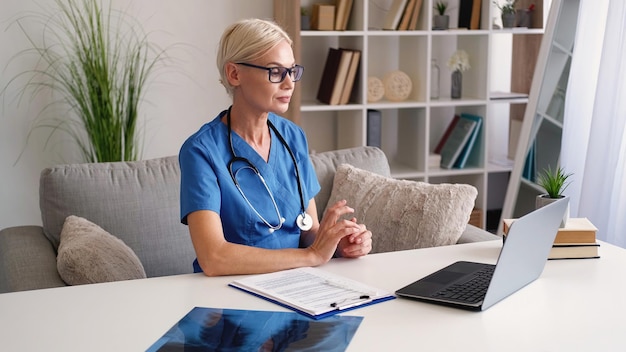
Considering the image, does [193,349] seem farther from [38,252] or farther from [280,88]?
[38,252]

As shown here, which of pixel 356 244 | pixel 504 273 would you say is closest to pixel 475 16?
pixel 356 244

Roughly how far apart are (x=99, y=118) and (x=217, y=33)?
2.46 ft

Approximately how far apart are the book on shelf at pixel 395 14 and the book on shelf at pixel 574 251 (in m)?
2.23

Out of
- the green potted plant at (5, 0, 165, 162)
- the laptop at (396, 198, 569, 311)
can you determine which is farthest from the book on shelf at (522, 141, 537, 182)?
the laptop at (396, 198, 569, 311)

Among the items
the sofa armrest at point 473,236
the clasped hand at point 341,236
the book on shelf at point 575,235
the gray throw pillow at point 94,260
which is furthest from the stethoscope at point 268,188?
the sofa armrest at point 473,236

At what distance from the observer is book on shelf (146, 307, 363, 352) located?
63.2 inches

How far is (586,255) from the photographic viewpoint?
219cm

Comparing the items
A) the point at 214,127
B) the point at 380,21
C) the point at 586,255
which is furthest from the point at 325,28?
the point at 586,255

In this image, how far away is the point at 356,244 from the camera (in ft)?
7.11

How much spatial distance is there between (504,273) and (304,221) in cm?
70

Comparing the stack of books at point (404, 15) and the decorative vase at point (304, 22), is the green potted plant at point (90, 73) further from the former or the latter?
the stack of books at point (404, 15)

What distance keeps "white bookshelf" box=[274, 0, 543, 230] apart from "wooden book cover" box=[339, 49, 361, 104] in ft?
0.11

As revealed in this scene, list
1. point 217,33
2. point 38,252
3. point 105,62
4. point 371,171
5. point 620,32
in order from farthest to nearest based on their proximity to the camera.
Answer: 1. point 217,33
2. point 105,62
3. point 620,32
4. point 371,171
5. point 38,252

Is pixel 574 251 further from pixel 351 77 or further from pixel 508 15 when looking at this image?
pixel 508 15
